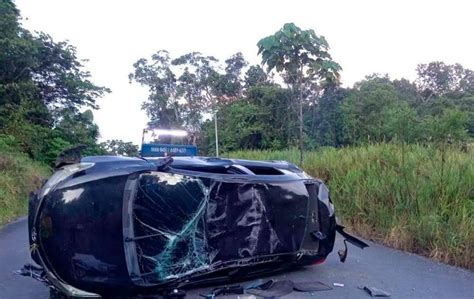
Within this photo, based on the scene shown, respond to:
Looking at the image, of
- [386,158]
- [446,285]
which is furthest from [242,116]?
[446,285]

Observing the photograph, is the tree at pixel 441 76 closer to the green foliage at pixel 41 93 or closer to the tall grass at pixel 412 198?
the green foliage at pixel 41 93

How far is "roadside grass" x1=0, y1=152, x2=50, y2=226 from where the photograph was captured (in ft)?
37.0

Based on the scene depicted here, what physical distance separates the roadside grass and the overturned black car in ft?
23.6

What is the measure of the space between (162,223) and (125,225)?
35 cm

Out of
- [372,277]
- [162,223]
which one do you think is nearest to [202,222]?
[162,223]

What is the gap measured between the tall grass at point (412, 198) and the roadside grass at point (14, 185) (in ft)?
25.1

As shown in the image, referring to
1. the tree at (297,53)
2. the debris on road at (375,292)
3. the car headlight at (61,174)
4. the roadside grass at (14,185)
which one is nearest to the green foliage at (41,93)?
the roadside grass at (14,185)

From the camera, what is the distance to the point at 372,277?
4973mm

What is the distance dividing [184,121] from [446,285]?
35.0 m

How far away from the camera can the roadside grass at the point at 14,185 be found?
1129cm

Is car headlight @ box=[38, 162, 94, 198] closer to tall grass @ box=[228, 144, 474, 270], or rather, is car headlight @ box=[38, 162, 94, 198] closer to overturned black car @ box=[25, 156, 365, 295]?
overturned black car @ box=[25, 156, 365, 295]

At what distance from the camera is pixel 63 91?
2519 cm

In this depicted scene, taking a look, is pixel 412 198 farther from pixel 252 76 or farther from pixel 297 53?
pixel 252 76

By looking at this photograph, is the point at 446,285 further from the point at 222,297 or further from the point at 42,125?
the point at 42,125
